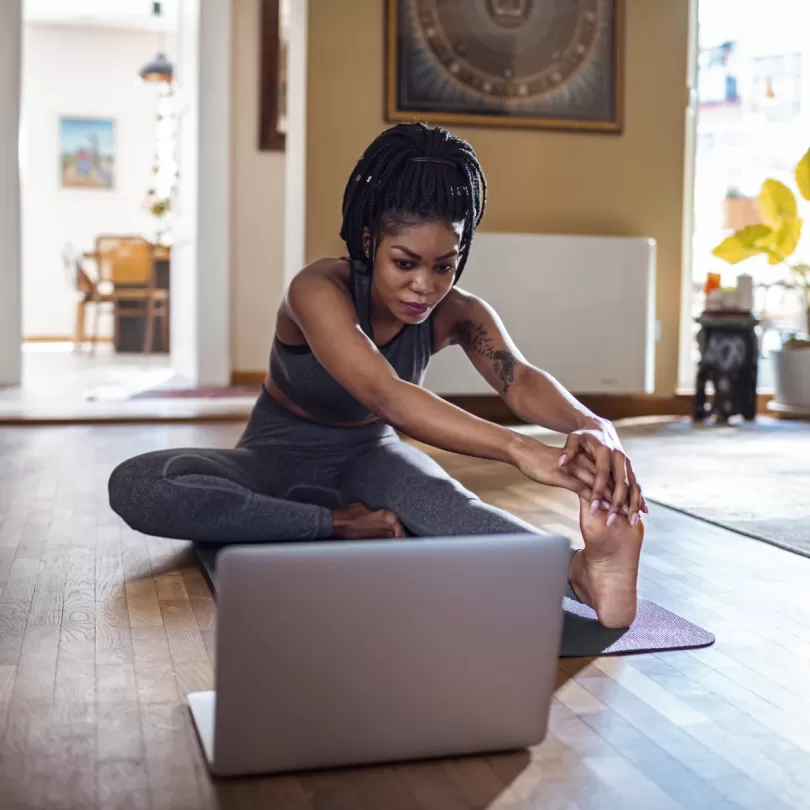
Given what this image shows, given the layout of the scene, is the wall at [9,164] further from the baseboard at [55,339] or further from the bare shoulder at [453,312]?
the baseboard at [55,339]

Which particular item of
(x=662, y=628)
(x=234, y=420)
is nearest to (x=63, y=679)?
(x=662, y=628)

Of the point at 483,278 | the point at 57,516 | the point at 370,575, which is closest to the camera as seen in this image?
the point at 370,575

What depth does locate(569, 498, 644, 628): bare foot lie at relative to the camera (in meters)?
1.61

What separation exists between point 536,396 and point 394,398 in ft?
0.90

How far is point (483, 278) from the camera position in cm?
438

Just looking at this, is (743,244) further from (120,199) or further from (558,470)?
(120,199)

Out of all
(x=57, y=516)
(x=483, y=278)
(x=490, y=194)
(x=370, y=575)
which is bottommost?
(x=57, y=516)

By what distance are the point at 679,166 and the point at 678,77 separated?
35cm

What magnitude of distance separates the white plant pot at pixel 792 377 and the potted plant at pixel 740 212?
120 cm

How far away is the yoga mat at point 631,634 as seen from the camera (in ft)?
Result: 5.29

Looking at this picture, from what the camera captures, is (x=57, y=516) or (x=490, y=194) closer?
(x=57, y=516)

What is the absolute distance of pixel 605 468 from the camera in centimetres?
149

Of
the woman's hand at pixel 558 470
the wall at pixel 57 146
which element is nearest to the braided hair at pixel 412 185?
the woman's hand at pixel 558 470

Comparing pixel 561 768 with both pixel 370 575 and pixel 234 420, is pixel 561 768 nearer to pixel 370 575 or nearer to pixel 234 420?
pixel 370 575
